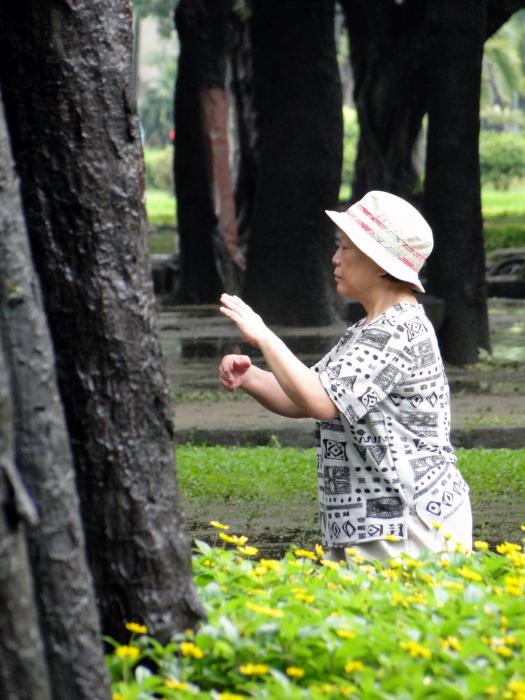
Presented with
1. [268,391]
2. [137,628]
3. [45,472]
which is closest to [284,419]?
[268,391]

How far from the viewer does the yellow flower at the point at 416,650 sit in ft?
11.0

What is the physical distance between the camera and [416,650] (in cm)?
336

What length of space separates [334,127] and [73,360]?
40.2 ft

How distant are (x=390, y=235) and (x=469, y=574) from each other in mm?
1213

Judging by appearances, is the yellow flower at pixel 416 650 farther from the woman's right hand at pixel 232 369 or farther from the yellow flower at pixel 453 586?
the woman's right hand at pixel 232 369

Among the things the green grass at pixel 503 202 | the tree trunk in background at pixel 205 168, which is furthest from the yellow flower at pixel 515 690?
the green grass at pixel 503 202

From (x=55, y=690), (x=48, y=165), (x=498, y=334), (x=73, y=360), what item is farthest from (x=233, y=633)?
(x=498, y=334)

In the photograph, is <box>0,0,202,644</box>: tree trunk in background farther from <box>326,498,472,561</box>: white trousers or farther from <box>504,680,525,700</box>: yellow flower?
<box>326,498,472,561</box>: white trousers

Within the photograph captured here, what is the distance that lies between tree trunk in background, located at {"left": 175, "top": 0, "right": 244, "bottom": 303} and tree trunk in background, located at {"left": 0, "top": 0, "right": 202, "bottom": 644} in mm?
16955

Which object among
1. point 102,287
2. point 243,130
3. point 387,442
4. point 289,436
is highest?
point 243,130

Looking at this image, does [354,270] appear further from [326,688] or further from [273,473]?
[273,473]

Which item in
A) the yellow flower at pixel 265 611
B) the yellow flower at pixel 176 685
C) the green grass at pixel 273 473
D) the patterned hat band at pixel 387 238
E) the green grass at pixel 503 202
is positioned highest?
the patterned hat band at pixel 387 238

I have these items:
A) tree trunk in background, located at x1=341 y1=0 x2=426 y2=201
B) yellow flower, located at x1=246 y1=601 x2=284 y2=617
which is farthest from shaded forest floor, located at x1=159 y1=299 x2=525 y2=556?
Result: yellow flower, located at x1=246 y1=601 x2=284 y2=617

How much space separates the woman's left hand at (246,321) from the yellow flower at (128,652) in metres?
1.24
